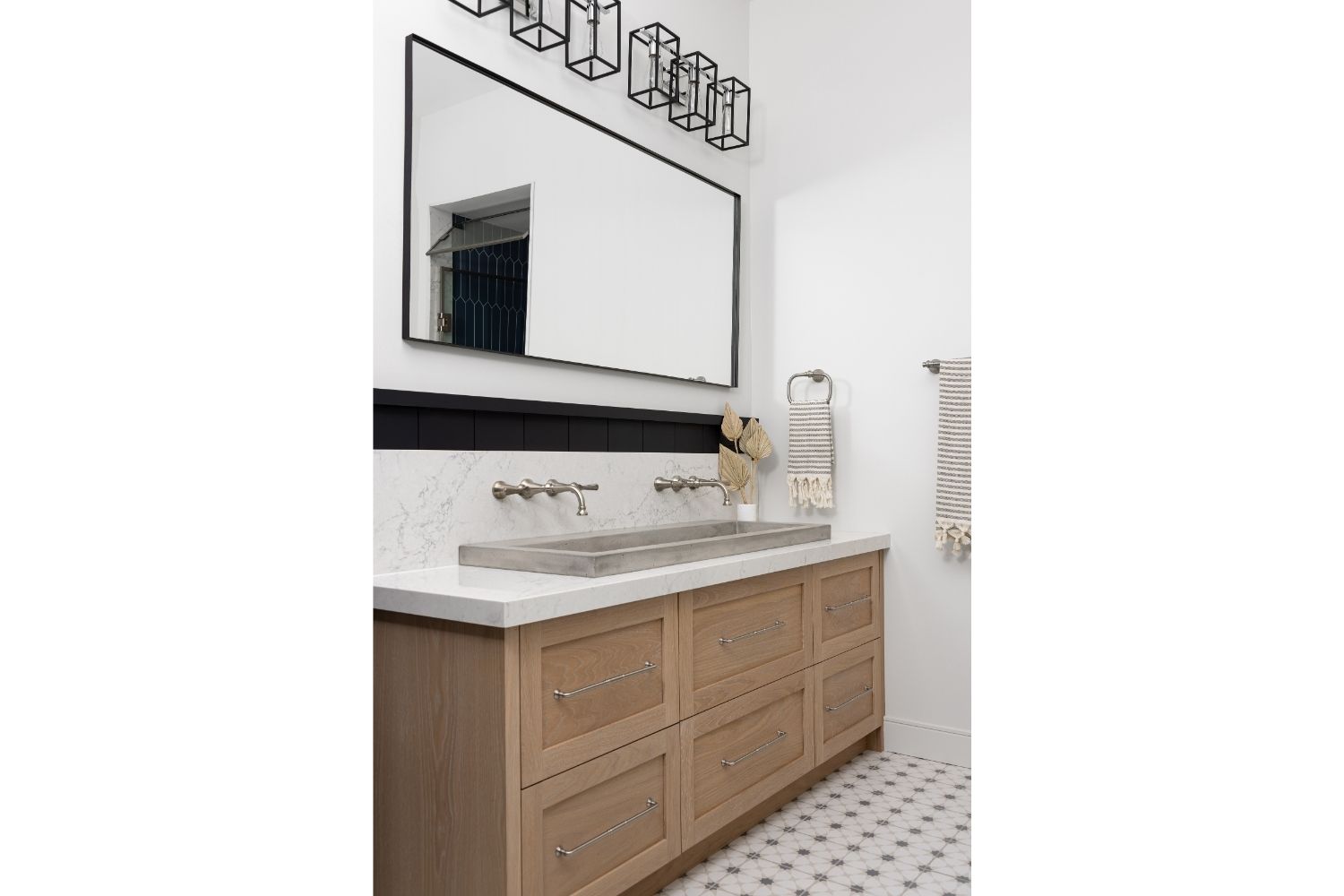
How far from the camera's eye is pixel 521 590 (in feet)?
4.78

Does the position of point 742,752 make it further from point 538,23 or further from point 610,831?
point 538,23

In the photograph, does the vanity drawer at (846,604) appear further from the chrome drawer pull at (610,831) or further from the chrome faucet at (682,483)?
the chrome drawer pull at (610,831)

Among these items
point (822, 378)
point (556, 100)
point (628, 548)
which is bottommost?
point (628, 548)

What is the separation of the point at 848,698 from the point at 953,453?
0.76 m

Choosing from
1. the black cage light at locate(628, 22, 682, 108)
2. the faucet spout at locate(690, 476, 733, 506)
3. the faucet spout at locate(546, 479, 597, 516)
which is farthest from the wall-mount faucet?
the black cage light at locate(628, 22, 682, 108)

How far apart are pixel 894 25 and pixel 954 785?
226 centimetres

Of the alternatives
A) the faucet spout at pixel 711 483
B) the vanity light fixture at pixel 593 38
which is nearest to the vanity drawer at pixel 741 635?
the faucet spout at pixel 711 483

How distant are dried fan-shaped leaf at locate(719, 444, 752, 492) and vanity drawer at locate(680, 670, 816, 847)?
0.67m

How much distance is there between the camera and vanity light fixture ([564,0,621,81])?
2156mm

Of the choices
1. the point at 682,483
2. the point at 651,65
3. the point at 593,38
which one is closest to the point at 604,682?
the point at 682,483
